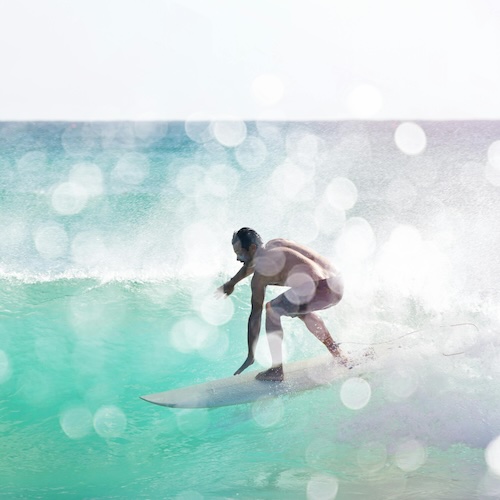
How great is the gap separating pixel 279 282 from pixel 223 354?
2097 mm

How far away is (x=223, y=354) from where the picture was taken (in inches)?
242

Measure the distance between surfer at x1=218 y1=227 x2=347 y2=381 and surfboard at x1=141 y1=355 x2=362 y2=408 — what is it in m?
0.11

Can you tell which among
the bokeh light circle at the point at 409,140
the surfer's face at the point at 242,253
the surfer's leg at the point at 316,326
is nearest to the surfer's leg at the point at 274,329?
the surfer's leg at the point at 316,326

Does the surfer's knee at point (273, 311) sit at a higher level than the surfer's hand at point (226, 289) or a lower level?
lower

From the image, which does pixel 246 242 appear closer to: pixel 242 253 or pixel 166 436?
pixel 242 253

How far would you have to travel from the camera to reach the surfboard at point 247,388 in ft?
14.9

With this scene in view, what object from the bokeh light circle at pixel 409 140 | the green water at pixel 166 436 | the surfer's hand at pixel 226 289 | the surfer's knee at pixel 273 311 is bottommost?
the green water at pixel 166 436

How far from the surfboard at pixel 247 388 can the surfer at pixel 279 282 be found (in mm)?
108

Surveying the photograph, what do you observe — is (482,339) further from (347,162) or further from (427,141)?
(427,141)

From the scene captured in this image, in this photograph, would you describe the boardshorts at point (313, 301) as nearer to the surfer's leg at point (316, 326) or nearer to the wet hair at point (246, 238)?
the surfer's leg at point (316, 326)

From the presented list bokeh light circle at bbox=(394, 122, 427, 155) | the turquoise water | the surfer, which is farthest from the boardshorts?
bokeh light circle at bbox=(394, 122, 427, 155)

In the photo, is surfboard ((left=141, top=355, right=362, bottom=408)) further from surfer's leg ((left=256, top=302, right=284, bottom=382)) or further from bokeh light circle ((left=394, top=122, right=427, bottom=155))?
bokeh light circle ((left=394, top=122, right=427, bottom=155))

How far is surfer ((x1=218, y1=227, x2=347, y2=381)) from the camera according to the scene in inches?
166

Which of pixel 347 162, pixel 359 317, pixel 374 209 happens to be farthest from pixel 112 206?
pixel 347 162
